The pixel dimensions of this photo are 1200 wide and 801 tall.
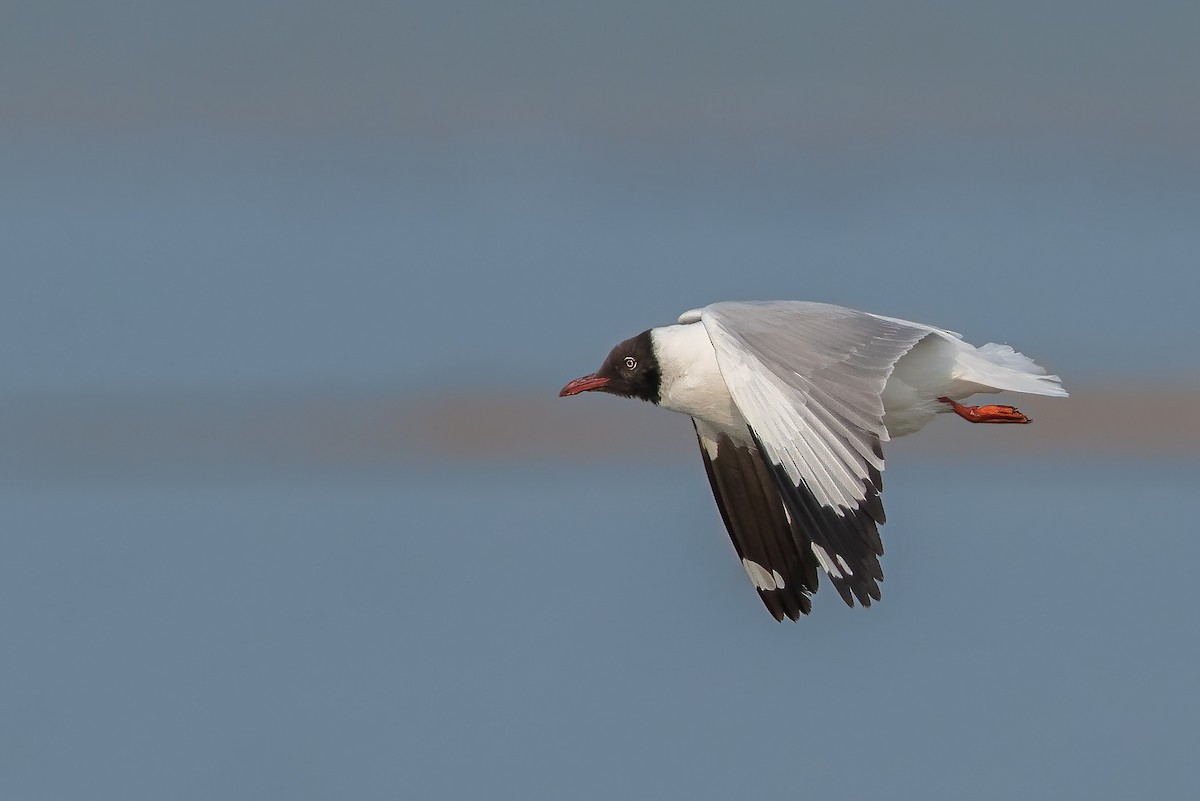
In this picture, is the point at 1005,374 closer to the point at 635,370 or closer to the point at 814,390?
the point at 814,390

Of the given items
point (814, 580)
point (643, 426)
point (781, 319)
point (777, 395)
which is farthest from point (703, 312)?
point (643, 426)

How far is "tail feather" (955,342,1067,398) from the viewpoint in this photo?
218 inches

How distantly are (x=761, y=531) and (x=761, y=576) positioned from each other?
16cm

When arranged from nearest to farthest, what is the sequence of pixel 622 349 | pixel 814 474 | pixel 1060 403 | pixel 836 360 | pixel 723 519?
pixel 814 474 → pixel 836 360 → pixel 622 349 → pixel 723 519 → pixel 1060 403

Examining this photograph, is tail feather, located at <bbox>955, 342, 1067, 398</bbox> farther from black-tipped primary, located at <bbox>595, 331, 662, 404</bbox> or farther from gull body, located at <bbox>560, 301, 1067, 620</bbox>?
black-tipped primary, located at <bbox>595, 331, 662, 404</bbox>

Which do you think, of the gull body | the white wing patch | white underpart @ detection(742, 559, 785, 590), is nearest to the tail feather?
the gull body

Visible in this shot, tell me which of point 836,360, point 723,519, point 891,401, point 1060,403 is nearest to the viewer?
point 836,360

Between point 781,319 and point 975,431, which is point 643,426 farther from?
point 781,319

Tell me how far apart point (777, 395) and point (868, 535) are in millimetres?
450

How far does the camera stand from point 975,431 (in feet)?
56.9

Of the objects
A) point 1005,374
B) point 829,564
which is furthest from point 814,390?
point 1005,374

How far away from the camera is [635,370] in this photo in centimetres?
586

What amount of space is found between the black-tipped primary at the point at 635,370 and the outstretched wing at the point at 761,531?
1.44 feet

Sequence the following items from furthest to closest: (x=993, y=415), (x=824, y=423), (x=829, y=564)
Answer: (x=993, y=415), (x=829, y=564), (x=824, y=423)
